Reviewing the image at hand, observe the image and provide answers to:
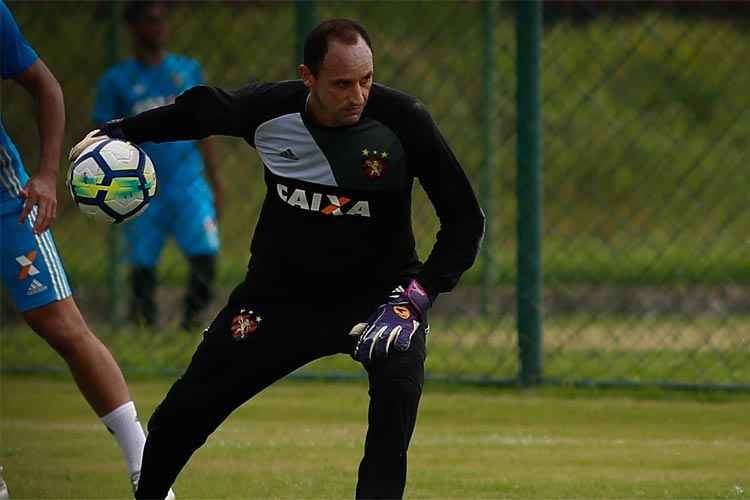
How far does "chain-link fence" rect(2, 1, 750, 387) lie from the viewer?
30.3 feet

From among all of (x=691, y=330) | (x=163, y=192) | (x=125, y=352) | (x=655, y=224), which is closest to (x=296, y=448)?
(x=125, y=352)

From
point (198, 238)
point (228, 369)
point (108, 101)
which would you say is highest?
point (108, 101)

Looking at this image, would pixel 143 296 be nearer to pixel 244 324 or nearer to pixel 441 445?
pixel 441 445

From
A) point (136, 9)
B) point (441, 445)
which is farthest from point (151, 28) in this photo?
point (441, 445)

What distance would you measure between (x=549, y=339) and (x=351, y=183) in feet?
17.2

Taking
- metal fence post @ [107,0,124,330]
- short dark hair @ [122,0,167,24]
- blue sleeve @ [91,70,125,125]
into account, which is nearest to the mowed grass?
metal fence post @ [107,0,124,330]

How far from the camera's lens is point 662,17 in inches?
361

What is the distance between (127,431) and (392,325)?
1489 millimetres

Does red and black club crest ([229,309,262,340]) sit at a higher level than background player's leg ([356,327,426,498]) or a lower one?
higher

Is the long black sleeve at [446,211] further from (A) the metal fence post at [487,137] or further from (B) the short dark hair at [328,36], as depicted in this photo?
(A) the metal fence post at [487,137]

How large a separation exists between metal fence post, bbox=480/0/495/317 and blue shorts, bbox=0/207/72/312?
4720mm

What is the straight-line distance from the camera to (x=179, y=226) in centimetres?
991

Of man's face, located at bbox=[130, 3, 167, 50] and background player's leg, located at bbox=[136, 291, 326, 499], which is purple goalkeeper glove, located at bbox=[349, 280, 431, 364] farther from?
man's face, located at bbox=[130, 3, 167, 50]

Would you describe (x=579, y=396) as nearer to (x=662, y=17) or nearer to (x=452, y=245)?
(x=662, y=17)
